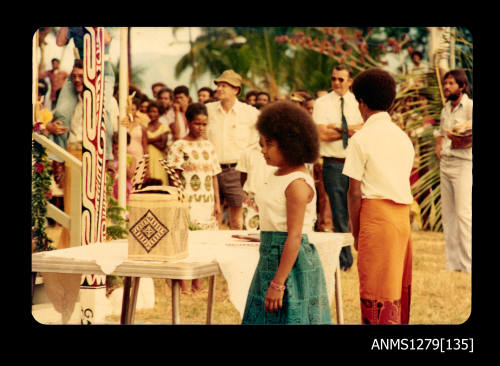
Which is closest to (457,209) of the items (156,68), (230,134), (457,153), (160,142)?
(457,153)

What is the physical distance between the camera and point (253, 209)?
723cm

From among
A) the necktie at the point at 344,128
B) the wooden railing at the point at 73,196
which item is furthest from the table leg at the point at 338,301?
the necktie at the point at 344,128

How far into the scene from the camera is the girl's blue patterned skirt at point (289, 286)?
3.88m

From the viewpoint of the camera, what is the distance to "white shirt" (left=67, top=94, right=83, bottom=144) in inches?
327

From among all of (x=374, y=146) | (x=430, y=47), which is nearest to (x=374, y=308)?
(x=374, y=146)

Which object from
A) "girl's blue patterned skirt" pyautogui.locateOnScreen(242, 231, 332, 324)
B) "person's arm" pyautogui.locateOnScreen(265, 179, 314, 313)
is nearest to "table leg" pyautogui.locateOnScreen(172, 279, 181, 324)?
"girl's blue patterned skirt" pyautogui.locateOnScreen(242, 231, 332, 324)

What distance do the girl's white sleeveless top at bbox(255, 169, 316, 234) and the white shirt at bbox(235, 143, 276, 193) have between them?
2791 mm

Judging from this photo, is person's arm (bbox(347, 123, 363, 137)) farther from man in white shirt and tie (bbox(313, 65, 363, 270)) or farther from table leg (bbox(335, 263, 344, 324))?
table leg (bbox(335, 263, 344, 324))

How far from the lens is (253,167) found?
269 inches

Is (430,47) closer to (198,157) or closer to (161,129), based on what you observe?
(161,129)

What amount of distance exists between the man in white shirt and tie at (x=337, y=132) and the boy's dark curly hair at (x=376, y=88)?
3.63m

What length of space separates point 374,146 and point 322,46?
815cm

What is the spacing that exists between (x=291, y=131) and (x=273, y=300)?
80 cm

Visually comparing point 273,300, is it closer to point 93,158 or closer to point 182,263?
point 182,263
